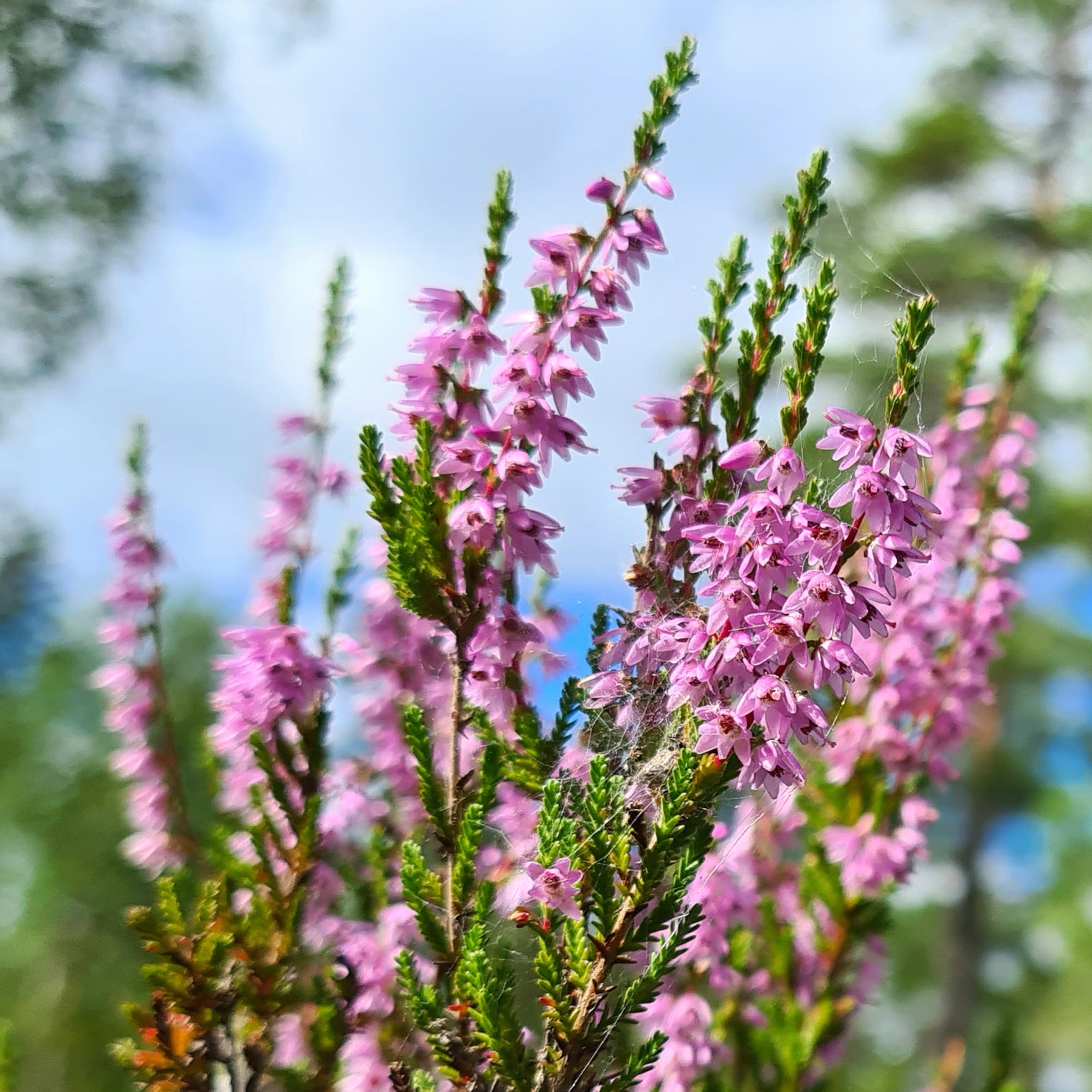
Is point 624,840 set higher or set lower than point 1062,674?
lower

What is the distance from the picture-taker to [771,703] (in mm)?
1501

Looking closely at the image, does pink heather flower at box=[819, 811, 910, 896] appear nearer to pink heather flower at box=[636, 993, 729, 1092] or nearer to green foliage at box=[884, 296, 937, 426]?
pink heather flower at box=[636, 993, 729, 1092]

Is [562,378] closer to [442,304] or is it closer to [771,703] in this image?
[442,304]

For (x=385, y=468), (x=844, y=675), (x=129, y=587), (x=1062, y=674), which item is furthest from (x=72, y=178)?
(x=1062, y=674)

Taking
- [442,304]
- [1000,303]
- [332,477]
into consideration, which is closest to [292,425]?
[332,477]

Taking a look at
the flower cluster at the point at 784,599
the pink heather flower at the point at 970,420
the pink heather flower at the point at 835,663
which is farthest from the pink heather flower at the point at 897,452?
the pink heather flower at the point at 970,420

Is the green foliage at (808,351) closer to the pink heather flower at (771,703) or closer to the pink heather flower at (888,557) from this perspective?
the pink heather flower at (888,557)

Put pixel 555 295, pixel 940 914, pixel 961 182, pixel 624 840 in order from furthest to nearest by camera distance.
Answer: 1. pixel 940 914
2. pixel 961 182
3. pixel 555 295
4. pixel 624 840

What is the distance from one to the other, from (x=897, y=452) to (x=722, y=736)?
0.49m

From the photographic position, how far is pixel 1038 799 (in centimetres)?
2153

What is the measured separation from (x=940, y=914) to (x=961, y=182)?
1387cm

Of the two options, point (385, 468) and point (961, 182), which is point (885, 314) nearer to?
point (385, 468)

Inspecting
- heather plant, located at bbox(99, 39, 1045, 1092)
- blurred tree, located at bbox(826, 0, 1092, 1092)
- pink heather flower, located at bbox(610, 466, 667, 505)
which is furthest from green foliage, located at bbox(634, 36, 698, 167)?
blurred tree, located at bbox(826, 0, 1092, 1092)

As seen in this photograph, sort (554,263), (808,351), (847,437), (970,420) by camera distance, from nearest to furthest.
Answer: (847,437) → (808,351) → (554,263) → (970,420)
